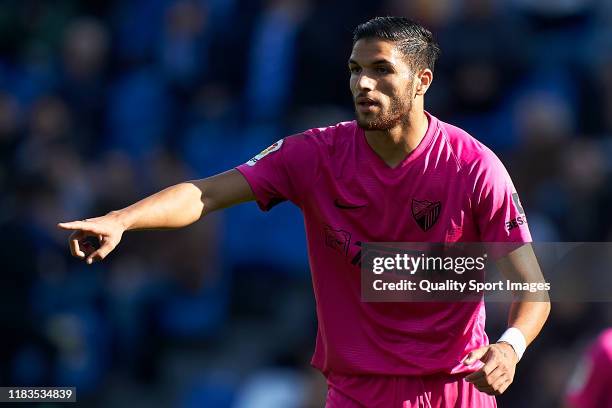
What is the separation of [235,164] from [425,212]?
5834 millimetres

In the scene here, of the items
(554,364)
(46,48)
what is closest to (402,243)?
(554,364)

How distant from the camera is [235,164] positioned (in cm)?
1195

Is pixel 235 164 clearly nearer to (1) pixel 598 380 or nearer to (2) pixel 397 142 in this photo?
(2) pixel 397 142

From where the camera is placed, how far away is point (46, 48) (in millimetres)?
14086

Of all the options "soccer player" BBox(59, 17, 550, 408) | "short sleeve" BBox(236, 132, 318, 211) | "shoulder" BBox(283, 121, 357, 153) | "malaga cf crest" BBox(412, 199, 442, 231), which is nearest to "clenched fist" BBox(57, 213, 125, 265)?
"soccer player" BBox(59, 17, 550, 408)

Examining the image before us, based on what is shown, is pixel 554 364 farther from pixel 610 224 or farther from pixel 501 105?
pixel 501 105

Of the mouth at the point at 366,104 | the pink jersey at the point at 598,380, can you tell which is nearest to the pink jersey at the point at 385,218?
the mouth at the point at 366,104

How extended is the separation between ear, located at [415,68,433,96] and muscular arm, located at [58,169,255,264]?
0.93 m

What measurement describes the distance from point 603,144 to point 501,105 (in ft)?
2.96

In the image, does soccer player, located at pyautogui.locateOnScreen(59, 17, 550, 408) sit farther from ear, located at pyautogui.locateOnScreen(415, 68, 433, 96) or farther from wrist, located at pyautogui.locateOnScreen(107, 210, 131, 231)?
Result: wrist, located at pyautogui.locateOnScreen(107, 210, 131, 231)

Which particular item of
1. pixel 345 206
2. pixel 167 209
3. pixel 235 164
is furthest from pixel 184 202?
pixel 235 164

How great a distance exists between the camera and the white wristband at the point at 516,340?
5867 millimetres

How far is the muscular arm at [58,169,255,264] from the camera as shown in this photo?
18.4 ft

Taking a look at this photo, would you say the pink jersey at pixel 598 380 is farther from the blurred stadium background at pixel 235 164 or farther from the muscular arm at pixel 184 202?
the blurred stadium background at pixel 235 164
